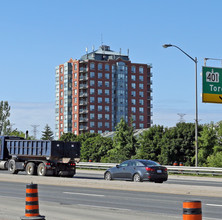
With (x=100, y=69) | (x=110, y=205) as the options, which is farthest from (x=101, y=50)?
(x=110, y=205)

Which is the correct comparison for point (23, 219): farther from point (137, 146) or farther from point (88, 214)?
point (137, 146)

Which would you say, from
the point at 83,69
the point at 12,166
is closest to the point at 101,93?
the point at 83,69

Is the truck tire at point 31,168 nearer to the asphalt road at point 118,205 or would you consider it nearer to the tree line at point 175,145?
the asphalt road at point 118,205

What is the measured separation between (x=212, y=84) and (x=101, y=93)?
120838 mm

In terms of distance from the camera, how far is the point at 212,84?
3155cm

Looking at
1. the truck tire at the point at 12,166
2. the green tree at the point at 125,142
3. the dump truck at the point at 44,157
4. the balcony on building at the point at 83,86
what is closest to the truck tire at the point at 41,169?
the dump truck at the point at 44,157

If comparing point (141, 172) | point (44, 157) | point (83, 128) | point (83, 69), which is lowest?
point (141, 172)

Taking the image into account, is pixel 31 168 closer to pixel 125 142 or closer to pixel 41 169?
pixel 41 169

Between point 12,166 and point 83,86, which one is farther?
point 83,86

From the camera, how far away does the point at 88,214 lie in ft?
45.5

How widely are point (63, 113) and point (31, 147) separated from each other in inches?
4923

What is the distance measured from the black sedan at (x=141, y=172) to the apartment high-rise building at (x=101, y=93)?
4538 inches

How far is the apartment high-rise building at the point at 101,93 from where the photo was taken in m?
150

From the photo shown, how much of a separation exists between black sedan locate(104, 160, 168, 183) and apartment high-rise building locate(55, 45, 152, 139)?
4538 inches
